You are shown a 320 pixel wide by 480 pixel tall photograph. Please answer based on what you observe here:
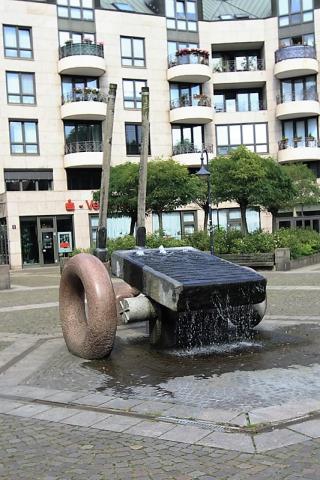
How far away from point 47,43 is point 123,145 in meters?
8.34

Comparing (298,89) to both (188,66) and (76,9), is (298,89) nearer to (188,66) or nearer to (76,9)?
(188,66)

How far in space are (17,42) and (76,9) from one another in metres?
4.83

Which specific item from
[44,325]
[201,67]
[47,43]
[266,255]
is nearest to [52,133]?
[47,43]

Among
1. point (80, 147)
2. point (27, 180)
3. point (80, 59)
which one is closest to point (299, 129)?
point (80, 147)

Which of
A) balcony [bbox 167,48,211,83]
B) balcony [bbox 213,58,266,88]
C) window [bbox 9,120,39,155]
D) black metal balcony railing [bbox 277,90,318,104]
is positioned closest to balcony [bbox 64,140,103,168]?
window [bbox 9,120,39,155]

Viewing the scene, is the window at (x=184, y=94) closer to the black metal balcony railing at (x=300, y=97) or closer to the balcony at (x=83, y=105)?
the balcony at (x=83, y=105)

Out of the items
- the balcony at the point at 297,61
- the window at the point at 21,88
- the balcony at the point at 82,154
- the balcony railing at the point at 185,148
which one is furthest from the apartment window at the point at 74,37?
the balcony at the point at 297,61

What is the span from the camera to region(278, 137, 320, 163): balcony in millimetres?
42156

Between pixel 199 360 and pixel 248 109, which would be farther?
pixel 248 109

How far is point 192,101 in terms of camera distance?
42.6m

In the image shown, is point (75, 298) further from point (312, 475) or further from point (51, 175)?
point (51, 175)

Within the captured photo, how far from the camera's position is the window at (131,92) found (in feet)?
136

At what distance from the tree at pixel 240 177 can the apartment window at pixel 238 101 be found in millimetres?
18793

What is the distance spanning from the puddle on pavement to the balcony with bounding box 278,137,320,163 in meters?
34.2
